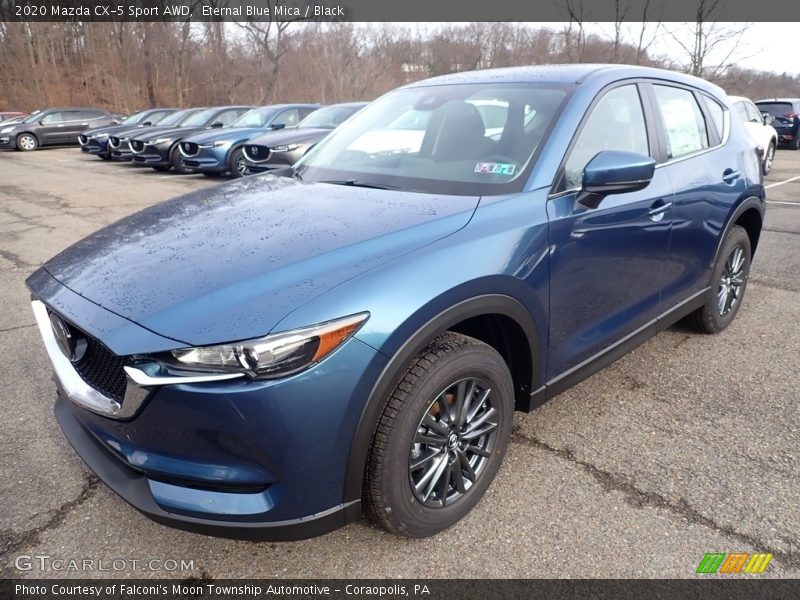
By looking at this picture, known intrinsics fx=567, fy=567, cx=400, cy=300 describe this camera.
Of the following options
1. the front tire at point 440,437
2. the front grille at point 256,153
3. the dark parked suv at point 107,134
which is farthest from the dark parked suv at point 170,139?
the front tire at point 440,437

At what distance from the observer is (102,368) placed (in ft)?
6.11

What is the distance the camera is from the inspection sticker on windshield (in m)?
2.47

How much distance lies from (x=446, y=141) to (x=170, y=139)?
515 inches

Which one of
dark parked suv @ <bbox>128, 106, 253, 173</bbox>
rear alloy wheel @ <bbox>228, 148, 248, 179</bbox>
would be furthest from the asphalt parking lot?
dark parked suv @ <bbox>128, 106, 253, 173</bbox>

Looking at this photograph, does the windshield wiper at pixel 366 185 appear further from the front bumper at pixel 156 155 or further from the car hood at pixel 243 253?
the front bumper at pixel 156 155

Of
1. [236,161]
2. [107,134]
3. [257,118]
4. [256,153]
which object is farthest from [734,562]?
[107,134]

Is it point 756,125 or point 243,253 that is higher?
point 243,253

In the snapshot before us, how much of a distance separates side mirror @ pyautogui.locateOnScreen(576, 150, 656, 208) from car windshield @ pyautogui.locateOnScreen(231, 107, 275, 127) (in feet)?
38.1

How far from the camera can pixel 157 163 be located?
1417 cm

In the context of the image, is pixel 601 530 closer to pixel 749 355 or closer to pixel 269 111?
pixel 749 355

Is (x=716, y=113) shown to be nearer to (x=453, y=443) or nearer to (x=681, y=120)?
(x=681, y=120)

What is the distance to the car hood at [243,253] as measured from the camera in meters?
1.70

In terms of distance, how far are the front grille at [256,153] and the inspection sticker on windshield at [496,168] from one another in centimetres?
829

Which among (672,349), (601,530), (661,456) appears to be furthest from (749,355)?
(601,530)
